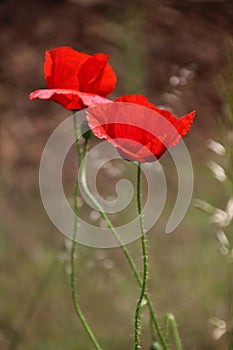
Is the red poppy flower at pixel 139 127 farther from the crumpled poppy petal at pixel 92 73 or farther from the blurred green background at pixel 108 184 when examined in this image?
the blurred green background at pixel 108 184

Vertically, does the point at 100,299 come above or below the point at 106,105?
below

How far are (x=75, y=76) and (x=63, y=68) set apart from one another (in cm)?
1

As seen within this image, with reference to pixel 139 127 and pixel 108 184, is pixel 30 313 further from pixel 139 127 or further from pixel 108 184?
pixel 108 184

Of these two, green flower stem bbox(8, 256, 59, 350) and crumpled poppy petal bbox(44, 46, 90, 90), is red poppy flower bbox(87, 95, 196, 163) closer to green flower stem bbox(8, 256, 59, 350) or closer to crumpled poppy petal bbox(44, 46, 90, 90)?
crumpled poppy petal bbox(44, 46, 90, 90)

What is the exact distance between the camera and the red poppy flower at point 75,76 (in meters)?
0.83

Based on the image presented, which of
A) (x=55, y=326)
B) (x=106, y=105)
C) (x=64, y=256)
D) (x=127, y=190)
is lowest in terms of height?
(x=55, y=326)

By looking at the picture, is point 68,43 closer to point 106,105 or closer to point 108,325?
point 108,325

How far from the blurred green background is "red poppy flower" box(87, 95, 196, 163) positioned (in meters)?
0.40

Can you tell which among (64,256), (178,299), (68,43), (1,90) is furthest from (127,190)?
(68,43)

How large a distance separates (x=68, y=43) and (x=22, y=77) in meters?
0.23

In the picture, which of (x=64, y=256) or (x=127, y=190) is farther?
(x=127, y=190)

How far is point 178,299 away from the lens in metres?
1.94

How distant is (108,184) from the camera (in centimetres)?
253

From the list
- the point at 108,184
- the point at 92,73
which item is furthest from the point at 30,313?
the point at 108,184
